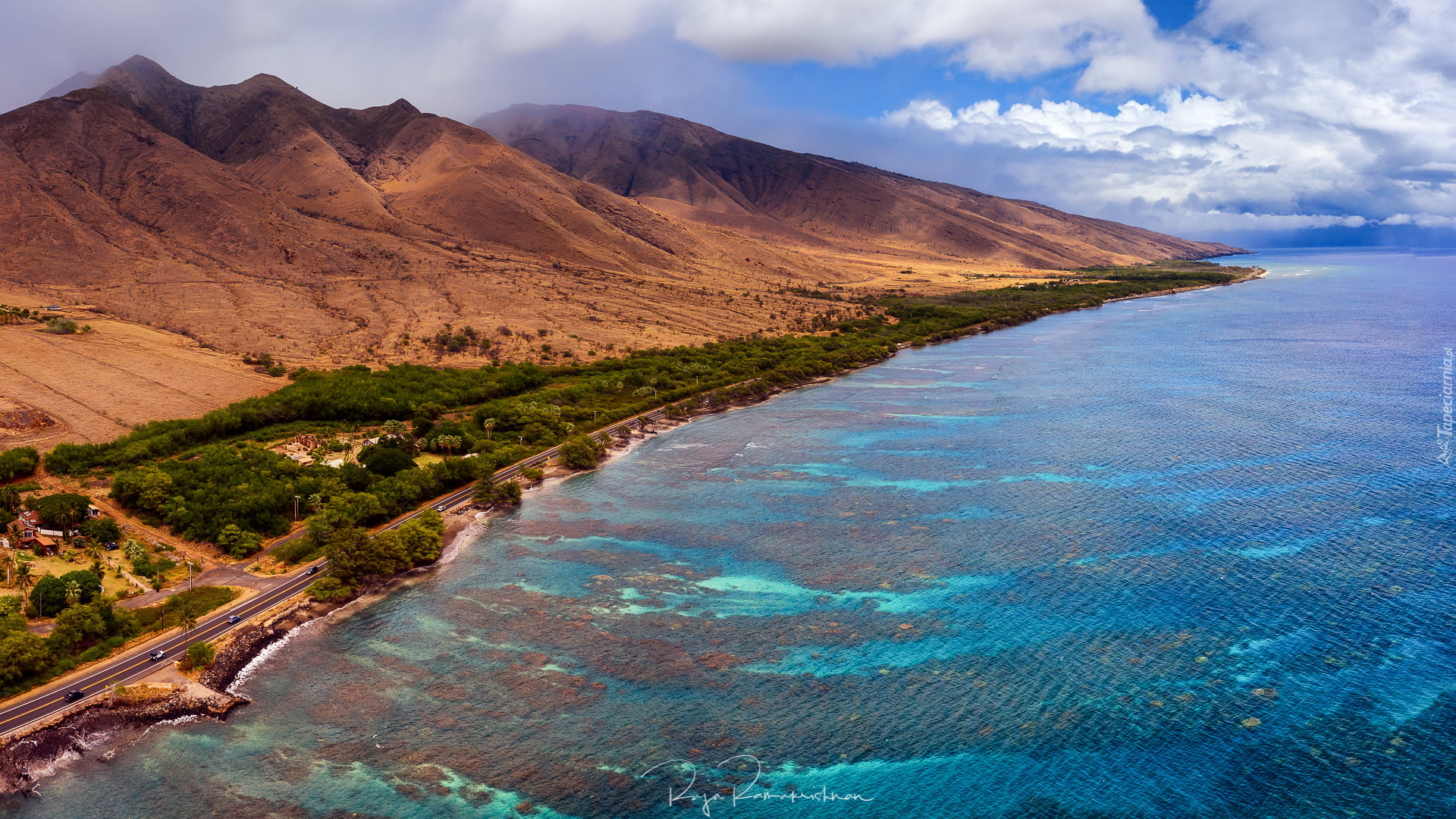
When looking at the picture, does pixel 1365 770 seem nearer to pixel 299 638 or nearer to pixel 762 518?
pixel 762 518

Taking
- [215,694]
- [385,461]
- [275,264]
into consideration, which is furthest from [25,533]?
[275,264]

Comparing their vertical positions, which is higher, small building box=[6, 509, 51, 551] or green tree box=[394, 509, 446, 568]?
small building box=[6, 509, 51, 551]

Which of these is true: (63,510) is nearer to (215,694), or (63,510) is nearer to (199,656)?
(199,656)

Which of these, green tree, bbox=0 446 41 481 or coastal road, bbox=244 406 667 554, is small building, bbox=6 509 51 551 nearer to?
green tree, bbox=0 446 41 481

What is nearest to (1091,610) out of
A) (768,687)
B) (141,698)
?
(768,687)

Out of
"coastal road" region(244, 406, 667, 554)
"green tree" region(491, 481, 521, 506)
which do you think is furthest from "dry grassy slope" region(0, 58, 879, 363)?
"green tree" region(491, 481, 521, 506)

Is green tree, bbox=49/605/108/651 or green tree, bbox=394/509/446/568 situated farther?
green tree, bbox=394/509/446/568
